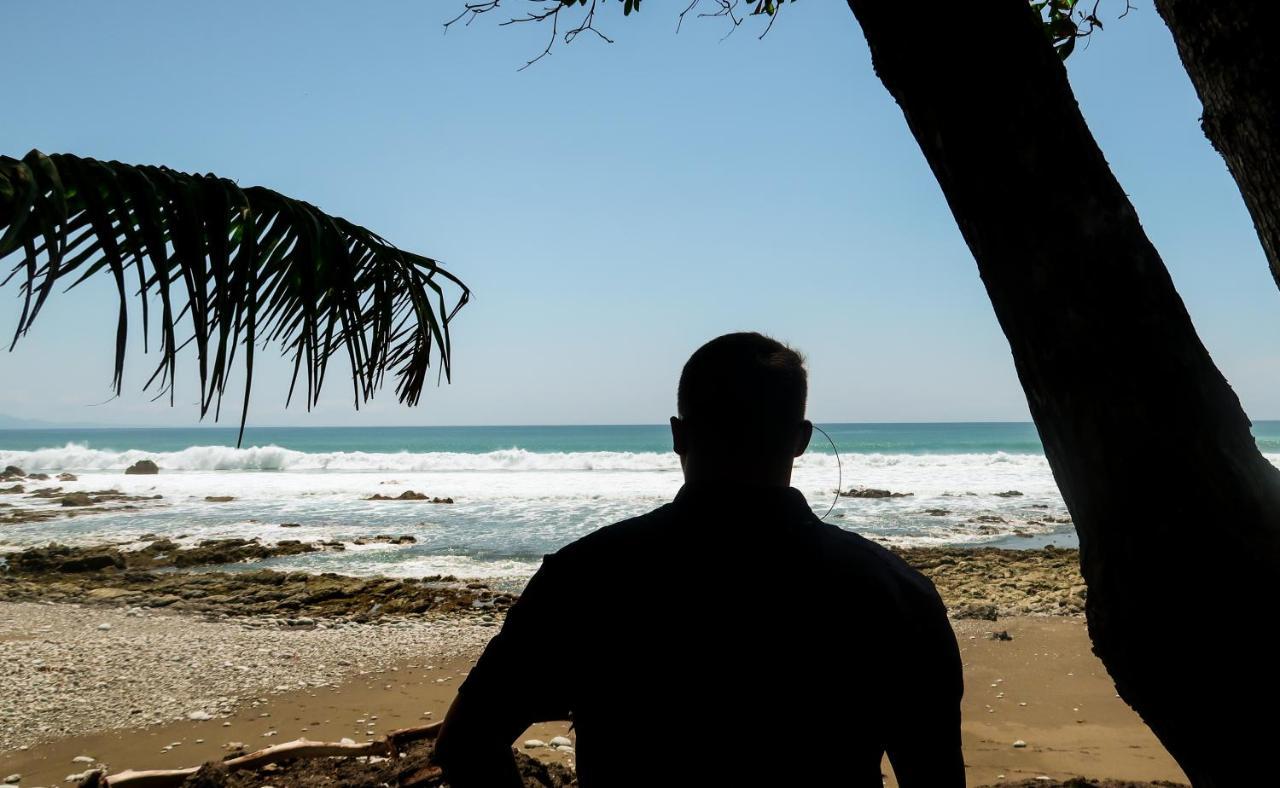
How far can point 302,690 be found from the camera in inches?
248

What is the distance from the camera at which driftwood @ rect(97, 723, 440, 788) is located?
12.2 ft

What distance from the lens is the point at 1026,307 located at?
140 cm

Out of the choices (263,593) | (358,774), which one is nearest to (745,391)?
(358,774)

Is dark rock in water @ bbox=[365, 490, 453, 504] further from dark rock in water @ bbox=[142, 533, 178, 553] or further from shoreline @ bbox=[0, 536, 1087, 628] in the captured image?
shoreline @ bbox=[0, 536, 1087, 628]

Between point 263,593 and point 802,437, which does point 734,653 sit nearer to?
point 802,437

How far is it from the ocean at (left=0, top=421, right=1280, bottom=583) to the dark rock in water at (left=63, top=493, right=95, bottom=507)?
1.75 feet

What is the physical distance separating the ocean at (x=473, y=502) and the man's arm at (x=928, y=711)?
425 inches

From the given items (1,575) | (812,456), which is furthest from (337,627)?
(812,456)

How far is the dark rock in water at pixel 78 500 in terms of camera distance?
23.0 metres

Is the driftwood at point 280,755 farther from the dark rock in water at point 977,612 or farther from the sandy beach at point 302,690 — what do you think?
the dark rock in water at point 977,612

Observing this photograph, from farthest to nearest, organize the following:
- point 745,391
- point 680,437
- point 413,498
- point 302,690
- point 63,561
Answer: point 413,498
point 63,561
point 302,690
point 680,437
point 745,391

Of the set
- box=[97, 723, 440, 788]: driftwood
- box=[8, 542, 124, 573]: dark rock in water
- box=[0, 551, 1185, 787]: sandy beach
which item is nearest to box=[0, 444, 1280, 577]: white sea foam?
box=[8, 542, 124, 573]: dark rock in water

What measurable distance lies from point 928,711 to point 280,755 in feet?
12.2

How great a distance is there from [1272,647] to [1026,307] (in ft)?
2.16
